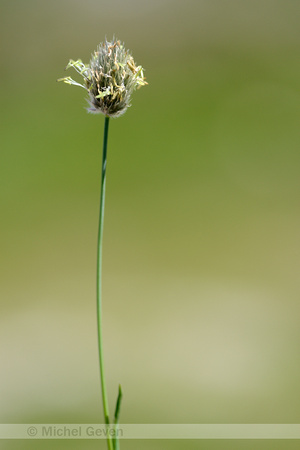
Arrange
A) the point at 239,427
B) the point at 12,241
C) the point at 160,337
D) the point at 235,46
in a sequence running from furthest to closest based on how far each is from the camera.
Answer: the point at 235,46 < the point at 12,241 < the point at 160,337 < the point at 239,427

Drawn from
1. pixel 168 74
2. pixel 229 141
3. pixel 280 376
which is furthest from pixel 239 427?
pixel 168 74

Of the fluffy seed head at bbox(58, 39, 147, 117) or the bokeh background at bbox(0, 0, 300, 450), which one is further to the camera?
the bokeh background at bbox(0, 0, 300, 450)

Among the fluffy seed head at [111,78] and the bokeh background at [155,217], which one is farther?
the bokeh background at [155,217]

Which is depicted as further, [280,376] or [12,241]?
[12,241]

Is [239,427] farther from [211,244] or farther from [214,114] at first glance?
[214,114]

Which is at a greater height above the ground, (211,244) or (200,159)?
(200,159)
